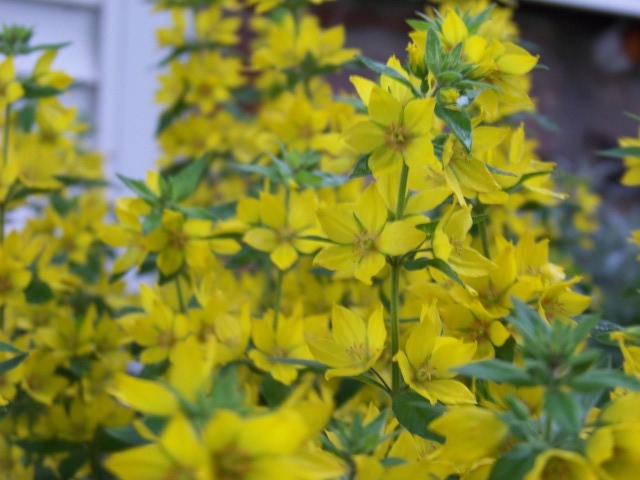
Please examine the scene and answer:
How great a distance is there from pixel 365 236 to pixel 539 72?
2221mm

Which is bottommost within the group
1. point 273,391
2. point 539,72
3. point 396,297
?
point 273,391

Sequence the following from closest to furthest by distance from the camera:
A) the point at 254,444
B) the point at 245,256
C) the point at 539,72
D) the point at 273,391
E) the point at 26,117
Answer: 1. the point at 254,444
2. the point at 273,391
3. the point at 245,256
4. the point at 26,117
5. the point at 539,72

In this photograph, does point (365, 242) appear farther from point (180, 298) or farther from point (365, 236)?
point (180, 298)

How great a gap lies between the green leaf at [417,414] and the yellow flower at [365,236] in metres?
0.09

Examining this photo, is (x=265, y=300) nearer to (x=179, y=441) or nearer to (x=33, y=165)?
(x=33, y=165)

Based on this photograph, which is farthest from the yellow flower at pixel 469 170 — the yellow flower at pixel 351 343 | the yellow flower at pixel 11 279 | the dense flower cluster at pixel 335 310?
the yellow flower at pixel 11 279

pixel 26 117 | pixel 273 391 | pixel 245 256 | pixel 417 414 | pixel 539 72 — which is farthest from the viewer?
pixel 539 72

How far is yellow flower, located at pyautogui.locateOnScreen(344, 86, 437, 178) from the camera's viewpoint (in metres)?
0.53

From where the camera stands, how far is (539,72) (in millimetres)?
2588

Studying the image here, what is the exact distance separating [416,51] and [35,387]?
52cm

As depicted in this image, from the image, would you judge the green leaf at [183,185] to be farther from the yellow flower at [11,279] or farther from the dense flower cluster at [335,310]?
the yellow flower at [11,279]

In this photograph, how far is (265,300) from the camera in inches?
35.6

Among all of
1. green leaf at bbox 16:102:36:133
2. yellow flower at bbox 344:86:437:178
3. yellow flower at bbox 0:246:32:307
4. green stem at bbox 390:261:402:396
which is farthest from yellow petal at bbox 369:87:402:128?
green leaf at bbox 16:102:36:133

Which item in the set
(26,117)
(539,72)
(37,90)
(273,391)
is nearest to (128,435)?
(273,391)
